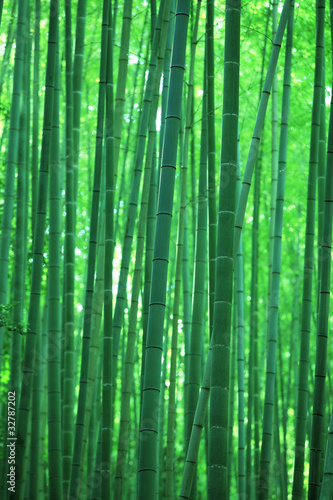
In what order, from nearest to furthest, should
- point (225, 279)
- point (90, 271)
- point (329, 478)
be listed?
point (225, 279), point (329, 478), point (90, 271)

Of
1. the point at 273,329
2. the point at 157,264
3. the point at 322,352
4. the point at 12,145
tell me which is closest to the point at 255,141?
the point at 157,264

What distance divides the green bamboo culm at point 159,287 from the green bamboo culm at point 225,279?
0.23 meters

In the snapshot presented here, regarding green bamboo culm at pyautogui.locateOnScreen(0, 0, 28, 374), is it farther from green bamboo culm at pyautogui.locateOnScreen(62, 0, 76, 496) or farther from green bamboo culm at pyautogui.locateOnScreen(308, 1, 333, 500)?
green bamboo culm at pyautogui.locateOnScreen(308, 1, 333, 500)

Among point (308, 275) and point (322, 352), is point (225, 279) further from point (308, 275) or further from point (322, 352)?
point (308, 275)

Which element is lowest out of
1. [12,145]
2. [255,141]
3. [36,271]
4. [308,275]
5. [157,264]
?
[157,264]

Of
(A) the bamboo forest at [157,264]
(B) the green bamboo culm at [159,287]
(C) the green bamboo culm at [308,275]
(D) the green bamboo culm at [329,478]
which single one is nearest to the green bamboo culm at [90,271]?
(A) the bamboo forest at [157,264]

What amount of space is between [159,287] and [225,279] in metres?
0.30

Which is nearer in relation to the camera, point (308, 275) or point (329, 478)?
point (329, 478)

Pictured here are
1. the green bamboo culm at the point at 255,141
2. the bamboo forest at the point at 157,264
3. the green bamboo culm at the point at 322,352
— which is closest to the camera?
the bamboo forest at the point at 157,264

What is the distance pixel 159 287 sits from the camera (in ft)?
9.44

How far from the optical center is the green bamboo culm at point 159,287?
2.73 metres

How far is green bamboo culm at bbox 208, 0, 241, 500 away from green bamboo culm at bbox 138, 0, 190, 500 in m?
0.23

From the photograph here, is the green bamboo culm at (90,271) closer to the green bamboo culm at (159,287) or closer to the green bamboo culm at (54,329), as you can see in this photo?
the green bamboo culm at (54,329)

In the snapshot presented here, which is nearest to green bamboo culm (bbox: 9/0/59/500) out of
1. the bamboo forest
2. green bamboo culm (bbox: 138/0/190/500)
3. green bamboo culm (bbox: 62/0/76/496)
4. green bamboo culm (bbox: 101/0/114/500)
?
Result: the bamboo forest
